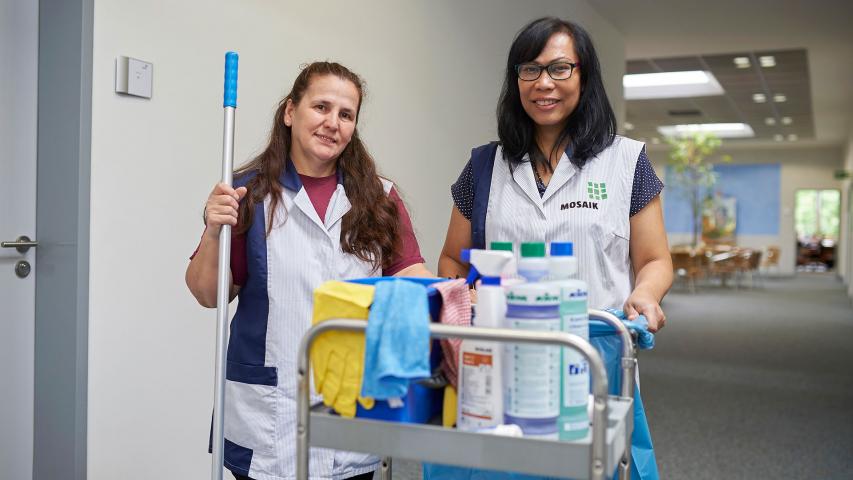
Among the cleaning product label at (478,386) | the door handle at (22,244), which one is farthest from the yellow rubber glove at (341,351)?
the door handle at (22,244)

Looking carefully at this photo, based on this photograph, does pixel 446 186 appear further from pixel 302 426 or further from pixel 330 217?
pixel 302 426

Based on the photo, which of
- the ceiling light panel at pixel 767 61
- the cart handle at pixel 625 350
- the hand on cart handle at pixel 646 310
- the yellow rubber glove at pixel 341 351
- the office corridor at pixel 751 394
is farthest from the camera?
the ceiling light panel at pixel 767 61

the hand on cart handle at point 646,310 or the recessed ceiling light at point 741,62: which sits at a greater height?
the recessed ceiling light at point 741,62

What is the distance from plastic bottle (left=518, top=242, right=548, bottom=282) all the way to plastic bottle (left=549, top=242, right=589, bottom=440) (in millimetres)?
26

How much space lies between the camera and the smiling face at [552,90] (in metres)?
1.74

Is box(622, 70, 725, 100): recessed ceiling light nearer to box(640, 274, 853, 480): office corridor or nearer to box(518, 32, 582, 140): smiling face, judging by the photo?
box(640, 274, 853, 480): office corridor

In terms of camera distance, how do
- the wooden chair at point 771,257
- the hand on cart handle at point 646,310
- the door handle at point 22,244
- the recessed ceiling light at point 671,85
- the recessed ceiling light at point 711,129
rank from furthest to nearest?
the wooden chair at point 771,257 → the recessed ceiling light at point 711,129 → the recessed ceiling light at point 671,85 → the door handle at point 22,244 → the hand on cart handle at point 646,310

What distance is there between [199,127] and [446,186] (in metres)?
2.11

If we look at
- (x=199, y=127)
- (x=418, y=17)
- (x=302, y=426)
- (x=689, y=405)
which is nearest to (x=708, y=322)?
(x=689, y=405)

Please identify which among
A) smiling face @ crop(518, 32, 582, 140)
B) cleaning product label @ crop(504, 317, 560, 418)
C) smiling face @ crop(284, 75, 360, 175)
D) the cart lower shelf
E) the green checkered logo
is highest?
smiling face @ crop(518, 32, 582, 140)

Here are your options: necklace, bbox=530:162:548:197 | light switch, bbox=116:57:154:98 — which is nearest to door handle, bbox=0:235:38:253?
light switch, bbox=116:57:154:98

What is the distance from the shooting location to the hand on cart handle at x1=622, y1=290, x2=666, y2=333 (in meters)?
1.51

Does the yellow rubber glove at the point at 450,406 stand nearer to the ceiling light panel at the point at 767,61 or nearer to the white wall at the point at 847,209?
the ceiling light panel at the point at 767,61

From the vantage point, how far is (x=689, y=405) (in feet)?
16.8
